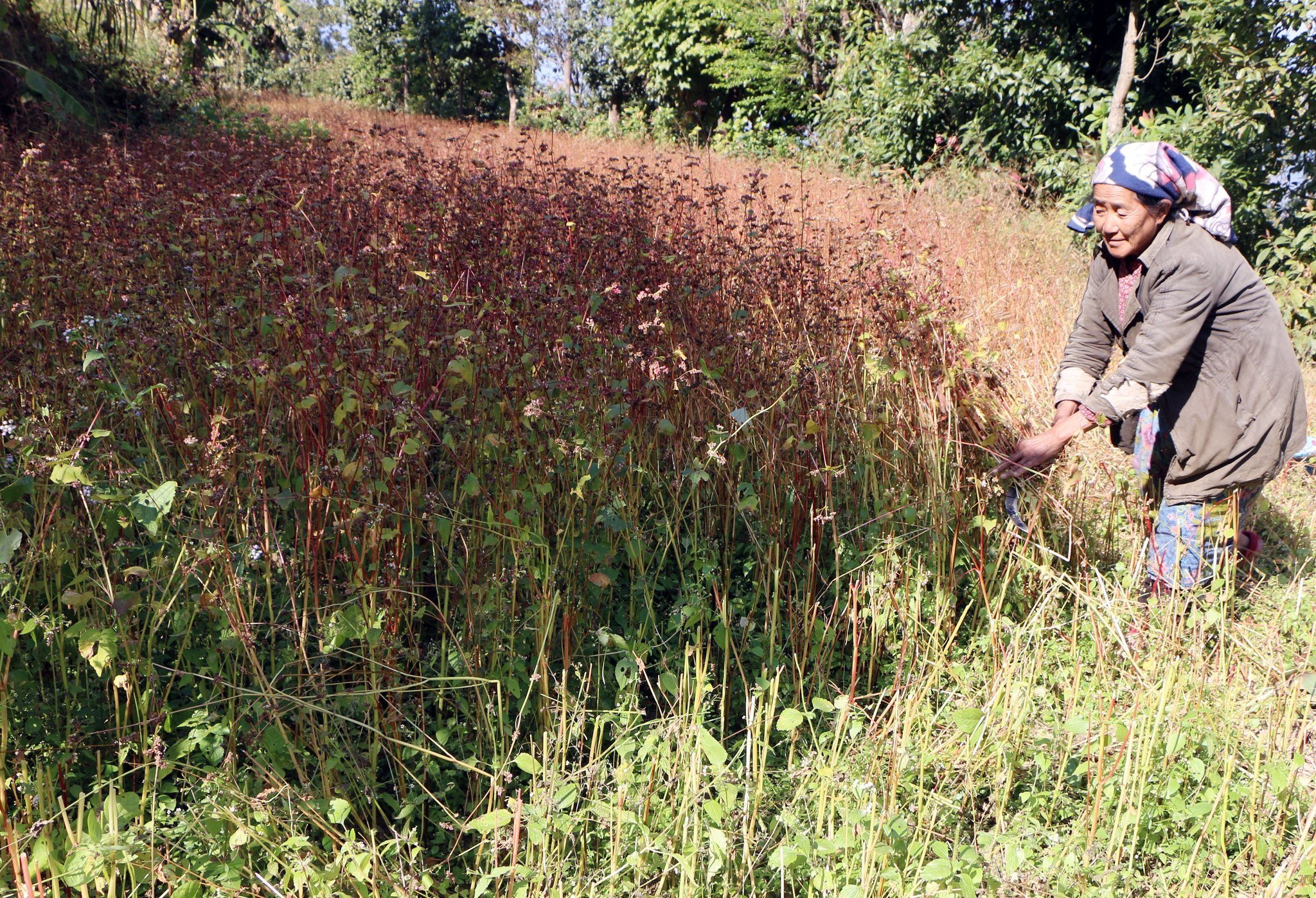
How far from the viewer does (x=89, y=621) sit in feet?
6.55

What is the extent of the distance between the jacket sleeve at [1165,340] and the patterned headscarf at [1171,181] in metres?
0.19

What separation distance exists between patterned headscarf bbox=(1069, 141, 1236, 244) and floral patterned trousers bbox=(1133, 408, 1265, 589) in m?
0.63

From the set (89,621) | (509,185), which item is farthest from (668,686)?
(509,185)

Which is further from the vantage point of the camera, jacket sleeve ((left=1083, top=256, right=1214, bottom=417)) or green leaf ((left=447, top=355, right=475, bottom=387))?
jacket sleeve ((left=1083, top=256, right=1214, bottom=417))

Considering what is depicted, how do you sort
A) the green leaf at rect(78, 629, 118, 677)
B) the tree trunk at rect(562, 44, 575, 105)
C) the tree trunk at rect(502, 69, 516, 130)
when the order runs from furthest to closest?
the tree trunk at rect(562, 44, 575, 105), the tree trunk at rect(502, 69, 516, 130), the green leaf at rect(78, 629, 118, 677)

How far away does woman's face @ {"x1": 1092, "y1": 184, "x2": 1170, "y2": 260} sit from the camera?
253 cm

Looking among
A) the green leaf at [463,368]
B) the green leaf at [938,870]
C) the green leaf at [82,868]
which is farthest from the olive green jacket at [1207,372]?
the green leaf at [82,868]

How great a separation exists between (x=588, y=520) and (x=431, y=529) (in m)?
0.47

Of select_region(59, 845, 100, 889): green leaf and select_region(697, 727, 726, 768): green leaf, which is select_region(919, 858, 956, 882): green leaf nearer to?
select_region(697, 727, 726, 768): green leaf

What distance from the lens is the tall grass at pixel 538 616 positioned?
6.11 feet

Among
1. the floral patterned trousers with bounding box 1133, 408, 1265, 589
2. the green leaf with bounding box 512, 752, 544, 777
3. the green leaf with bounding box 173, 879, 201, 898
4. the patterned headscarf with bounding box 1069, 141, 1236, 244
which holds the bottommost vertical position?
the green leaf with bounding box 173, 879, 201, 898

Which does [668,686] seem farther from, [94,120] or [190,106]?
[190,106]

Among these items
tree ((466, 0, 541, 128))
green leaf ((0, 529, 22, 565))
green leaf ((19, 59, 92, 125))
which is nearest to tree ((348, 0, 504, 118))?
tree ((466, 0, 541, 128))

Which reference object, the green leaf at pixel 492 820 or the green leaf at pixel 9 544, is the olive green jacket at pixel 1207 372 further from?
the green leaf at pixel 9 544
